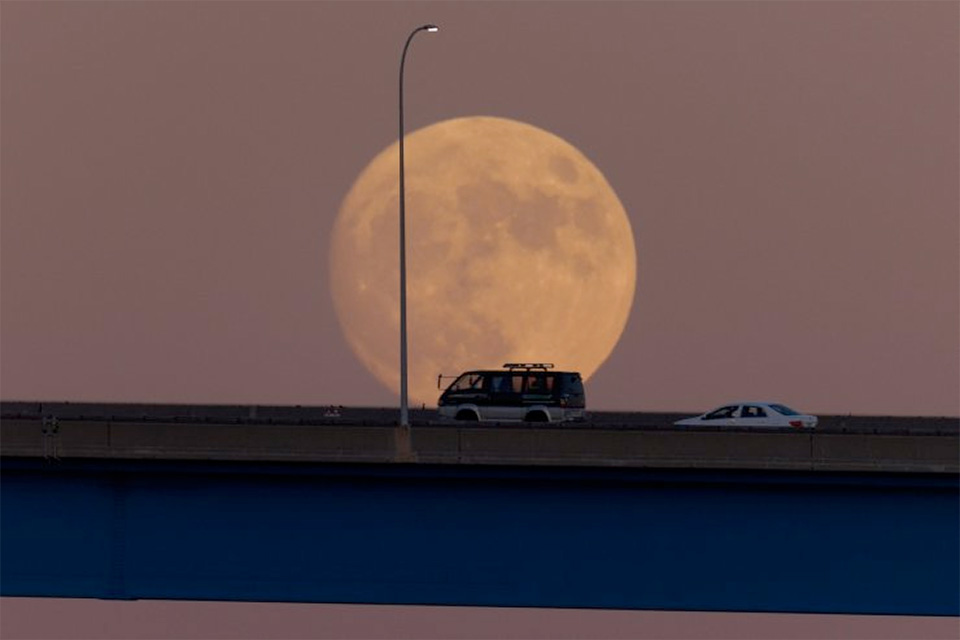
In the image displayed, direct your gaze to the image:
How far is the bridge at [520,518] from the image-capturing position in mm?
43938

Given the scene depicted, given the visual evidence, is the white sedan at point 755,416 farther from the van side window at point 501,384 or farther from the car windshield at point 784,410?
the van side window at point 501,384

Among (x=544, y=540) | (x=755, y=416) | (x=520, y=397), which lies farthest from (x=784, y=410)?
(x=544, y=540)

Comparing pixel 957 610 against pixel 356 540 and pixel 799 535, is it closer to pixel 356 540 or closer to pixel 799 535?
pixel 799 535

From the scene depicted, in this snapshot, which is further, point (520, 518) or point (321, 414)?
point (321, 414)

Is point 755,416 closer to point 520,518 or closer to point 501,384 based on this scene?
point 501,384

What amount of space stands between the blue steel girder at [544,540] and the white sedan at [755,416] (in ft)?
27.2

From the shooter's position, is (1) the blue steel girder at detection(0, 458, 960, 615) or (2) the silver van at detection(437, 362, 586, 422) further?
(2) the silver van at detection(437, 362, 586, 422)

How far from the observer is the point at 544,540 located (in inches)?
1738

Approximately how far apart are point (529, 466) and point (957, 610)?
9.17 metres

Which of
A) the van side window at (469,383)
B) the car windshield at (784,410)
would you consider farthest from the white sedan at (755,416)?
the van side window at (469,383)

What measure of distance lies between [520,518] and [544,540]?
671 millimetres

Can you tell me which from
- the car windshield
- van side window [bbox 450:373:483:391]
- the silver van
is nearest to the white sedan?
the car windshield

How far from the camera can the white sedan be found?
52.6 meters

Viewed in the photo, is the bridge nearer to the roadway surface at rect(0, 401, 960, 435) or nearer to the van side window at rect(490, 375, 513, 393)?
the roadway surface at rect(0, 401, 960, 435)
